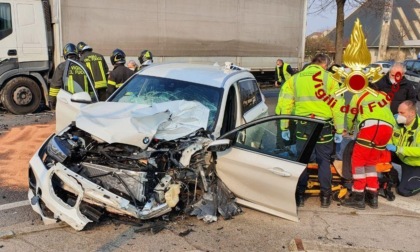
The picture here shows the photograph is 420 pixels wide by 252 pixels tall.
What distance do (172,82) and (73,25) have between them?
5.85 metres

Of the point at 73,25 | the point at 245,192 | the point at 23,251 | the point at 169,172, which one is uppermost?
the point at 73,25

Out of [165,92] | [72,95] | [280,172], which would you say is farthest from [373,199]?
[72,95]

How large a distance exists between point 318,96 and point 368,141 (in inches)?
30.2

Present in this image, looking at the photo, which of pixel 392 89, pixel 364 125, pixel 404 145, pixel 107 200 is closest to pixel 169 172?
pixel 107 200

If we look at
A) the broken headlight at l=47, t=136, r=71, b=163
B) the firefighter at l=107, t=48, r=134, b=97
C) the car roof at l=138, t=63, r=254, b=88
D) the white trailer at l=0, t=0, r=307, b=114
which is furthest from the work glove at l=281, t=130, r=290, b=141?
the white trailer at l=0, t=0, r=307, b=114

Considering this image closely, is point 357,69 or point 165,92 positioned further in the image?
point 165,92

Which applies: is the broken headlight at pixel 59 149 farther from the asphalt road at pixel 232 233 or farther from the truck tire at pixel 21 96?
the truck tire at pixel 21 96

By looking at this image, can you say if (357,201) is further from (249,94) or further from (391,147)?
(249,94)

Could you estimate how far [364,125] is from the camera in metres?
4.92

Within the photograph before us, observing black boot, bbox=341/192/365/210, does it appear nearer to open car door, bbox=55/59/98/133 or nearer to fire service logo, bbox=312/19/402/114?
fire service logo, bbox=312/19/402/114

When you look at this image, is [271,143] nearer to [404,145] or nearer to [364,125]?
[364,125]

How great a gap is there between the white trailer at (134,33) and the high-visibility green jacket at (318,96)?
22.0 ft

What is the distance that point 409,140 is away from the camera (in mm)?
5414

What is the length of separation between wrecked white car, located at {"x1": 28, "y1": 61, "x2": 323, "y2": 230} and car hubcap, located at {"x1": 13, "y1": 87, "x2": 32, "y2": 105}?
6211mm
